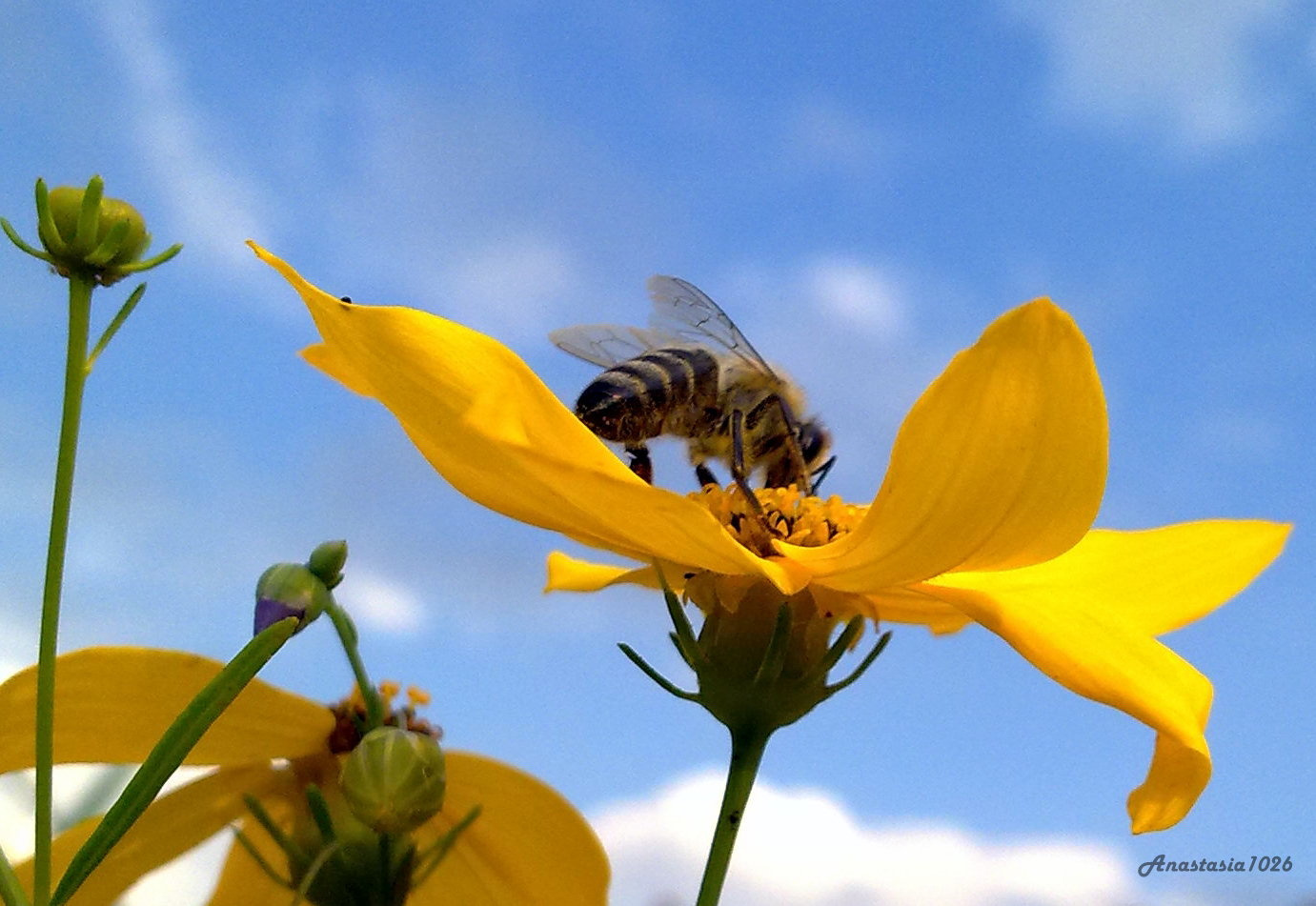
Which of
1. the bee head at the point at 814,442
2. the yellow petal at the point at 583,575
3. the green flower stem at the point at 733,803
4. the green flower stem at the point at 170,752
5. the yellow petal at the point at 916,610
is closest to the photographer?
the green flower stem at the point at 170,752

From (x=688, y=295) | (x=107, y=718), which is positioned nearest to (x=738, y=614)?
(x=107, y=718)

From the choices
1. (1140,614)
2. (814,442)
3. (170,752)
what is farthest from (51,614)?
(814,442)

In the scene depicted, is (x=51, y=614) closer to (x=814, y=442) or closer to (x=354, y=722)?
(x=354, y=722)

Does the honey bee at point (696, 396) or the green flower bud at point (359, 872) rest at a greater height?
the honey bee at point (696, 396)

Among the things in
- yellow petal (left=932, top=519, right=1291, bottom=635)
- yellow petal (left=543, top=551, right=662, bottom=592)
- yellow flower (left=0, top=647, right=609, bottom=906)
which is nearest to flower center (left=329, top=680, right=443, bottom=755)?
yellow flower (left=0, top=647, right=609, bottom=906)

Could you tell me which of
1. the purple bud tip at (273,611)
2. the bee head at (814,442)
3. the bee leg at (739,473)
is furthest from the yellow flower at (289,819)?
the bee head at (814,442)

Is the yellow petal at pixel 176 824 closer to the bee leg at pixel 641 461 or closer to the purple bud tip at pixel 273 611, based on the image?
the purple bud tip at pixel 273 611

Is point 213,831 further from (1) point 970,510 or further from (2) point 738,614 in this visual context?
(1) point 970,510
